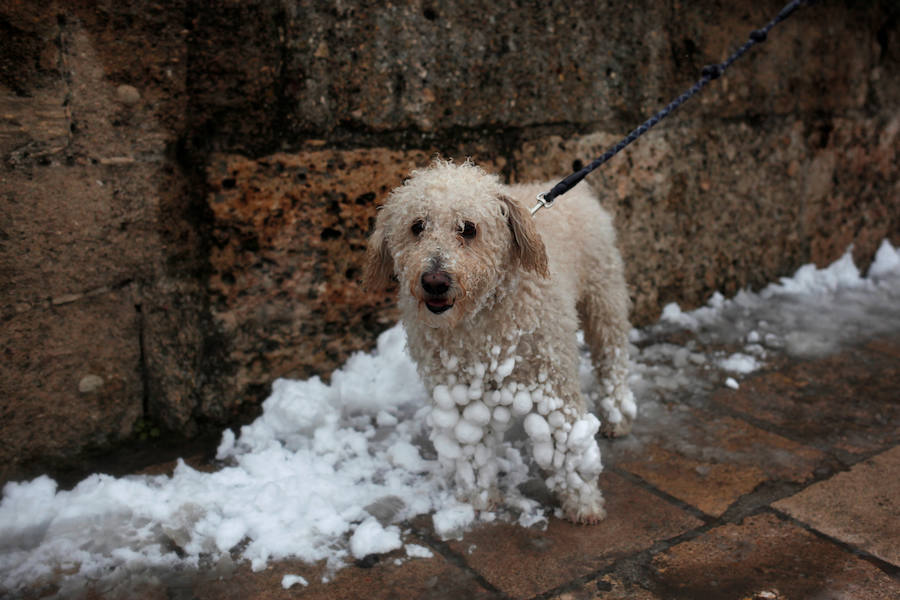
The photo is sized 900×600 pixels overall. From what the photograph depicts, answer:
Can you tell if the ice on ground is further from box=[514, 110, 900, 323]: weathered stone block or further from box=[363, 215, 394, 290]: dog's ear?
box=[514, 110, 900, 323]: weathered stone block

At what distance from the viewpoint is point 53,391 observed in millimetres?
3039

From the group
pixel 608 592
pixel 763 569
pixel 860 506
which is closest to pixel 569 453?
pixel 608 592

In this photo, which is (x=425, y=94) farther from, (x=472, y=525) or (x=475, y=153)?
(x=472, y=525)

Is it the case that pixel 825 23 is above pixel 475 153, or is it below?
above

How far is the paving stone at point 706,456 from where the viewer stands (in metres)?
2.93

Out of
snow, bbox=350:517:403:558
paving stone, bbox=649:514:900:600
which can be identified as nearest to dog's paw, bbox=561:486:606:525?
paving stone, bbox=649:514:900:600

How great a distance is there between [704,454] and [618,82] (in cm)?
207

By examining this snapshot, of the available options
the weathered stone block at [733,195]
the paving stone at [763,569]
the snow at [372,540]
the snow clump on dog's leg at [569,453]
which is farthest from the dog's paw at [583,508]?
the weathered stone block at [733,195]

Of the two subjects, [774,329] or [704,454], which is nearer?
[704,454]

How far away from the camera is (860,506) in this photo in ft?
9.05

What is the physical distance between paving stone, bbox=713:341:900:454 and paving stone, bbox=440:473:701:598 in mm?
990

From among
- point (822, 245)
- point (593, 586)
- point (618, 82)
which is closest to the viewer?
point (593, 586)

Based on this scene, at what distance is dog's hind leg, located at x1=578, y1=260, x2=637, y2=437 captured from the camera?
323 cm

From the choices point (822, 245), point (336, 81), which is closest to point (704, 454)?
point (336, 81)
